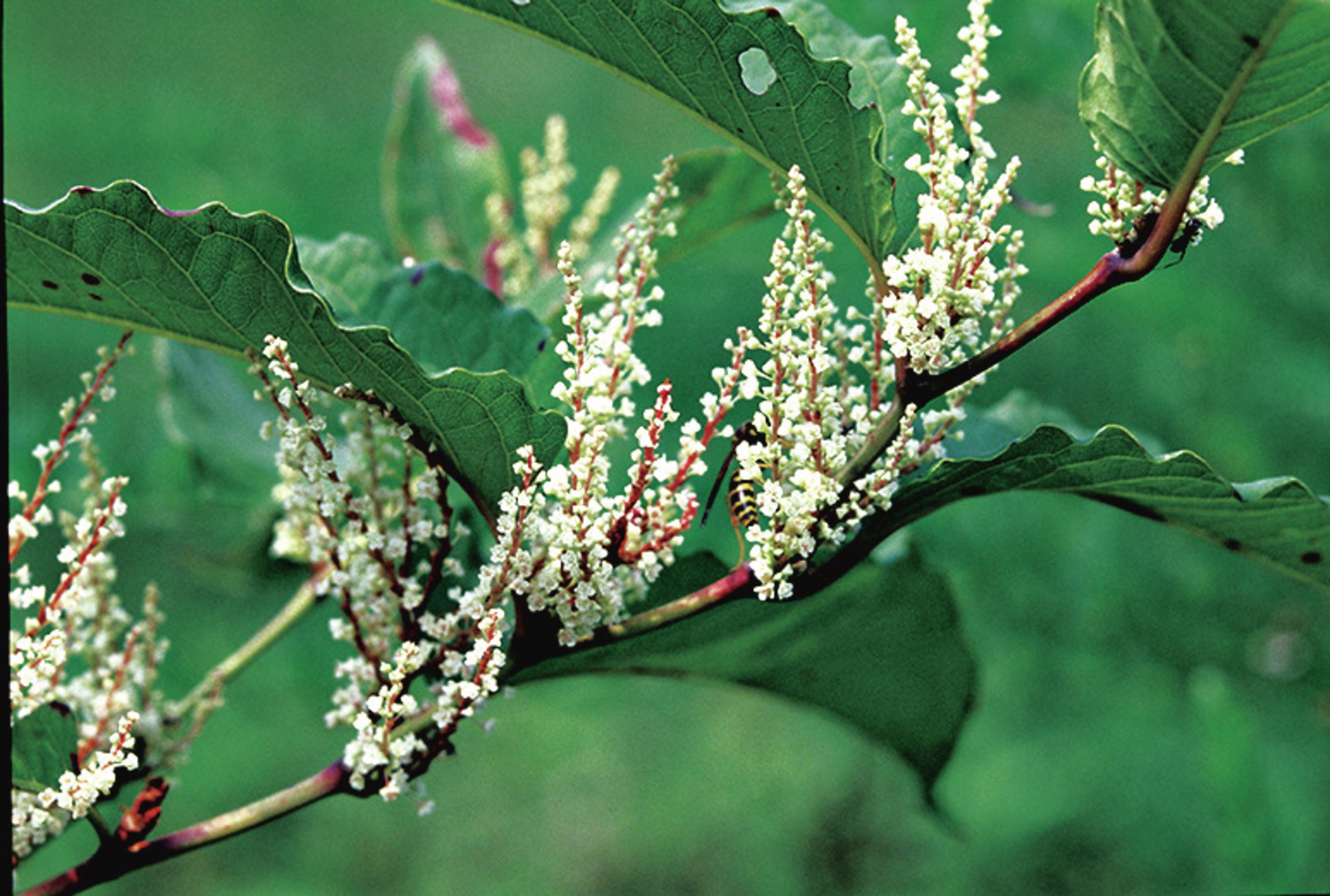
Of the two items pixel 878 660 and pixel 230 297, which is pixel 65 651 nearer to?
pixel 230 297

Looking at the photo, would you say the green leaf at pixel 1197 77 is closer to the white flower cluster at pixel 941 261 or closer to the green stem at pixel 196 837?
the white flower cluster at pixel 941 261

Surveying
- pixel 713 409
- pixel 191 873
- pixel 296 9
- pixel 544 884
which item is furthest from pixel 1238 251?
pixel 296 9

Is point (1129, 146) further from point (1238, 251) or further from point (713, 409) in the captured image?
point (1238, 251)

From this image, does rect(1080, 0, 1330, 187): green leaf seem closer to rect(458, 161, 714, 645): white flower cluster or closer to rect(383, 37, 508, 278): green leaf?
rect(458, 161, 714, 645): white flower cluster

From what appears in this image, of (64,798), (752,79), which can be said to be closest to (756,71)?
(752,79)

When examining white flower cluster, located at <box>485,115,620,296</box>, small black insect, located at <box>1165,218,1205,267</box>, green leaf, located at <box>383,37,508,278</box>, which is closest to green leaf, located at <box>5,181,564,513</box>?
small black insect, located at <box>1165,218,1205,267</box>
